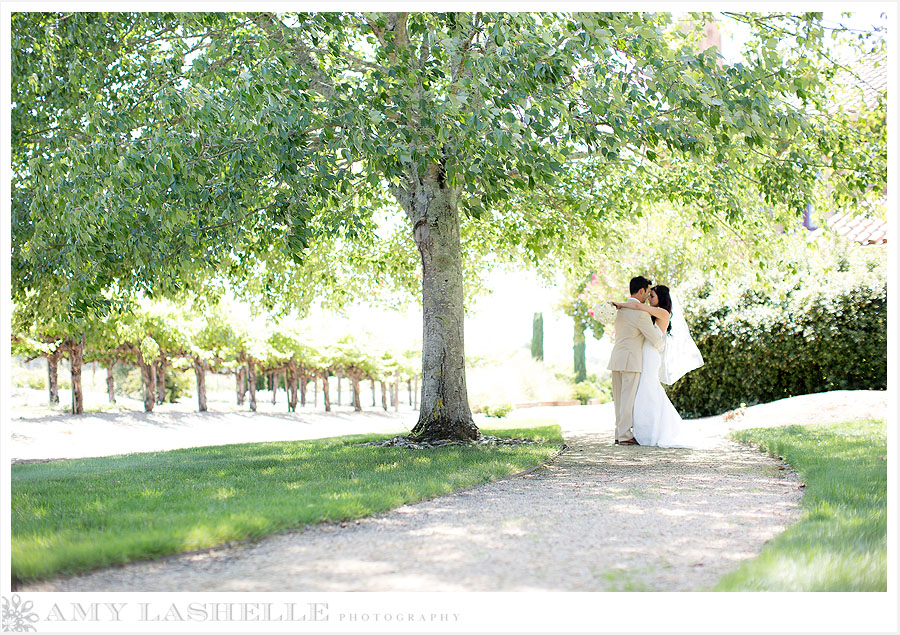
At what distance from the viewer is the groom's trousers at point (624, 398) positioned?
8.98 meters

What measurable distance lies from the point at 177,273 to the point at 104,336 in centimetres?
1367

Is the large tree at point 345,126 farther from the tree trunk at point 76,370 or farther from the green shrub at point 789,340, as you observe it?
the tree trunk at point 76,370

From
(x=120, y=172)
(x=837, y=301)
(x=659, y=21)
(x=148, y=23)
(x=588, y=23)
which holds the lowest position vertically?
(x=837, y=301)

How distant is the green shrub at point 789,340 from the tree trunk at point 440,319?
6254mm

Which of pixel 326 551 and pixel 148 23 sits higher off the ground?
pixel 148 23

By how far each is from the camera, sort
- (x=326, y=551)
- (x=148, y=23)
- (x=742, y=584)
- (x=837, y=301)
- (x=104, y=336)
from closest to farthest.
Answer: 1. (x=742, y=584)
2. (x=326, y=551)
3. (x=148, y=23)
4. (x=837, y=301)
5. (x=104, y=336)

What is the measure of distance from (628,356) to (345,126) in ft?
15.4

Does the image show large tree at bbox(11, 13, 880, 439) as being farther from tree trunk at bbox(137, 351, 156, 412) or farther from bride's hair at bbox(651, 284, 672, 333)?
tree trunk at bbox(137, 351, 156, 412)

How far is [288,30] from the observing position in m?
6.55

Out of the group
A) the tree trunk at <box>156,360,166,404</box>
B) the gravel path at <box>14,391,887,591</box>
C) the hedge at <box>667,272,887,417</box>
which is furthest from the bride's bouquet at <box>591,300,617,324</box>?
the tree trunk at <box>156,360,166,404</box>

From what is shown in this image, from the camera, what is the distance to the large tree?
19.2ft

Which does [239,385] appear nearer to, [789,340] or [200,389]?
[200,389]

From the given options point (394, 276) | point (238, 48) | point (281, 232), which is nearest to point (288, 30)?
point (238, 48)

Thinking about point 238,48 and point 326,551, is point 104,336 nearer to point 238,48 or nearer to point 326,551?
point 238,48
